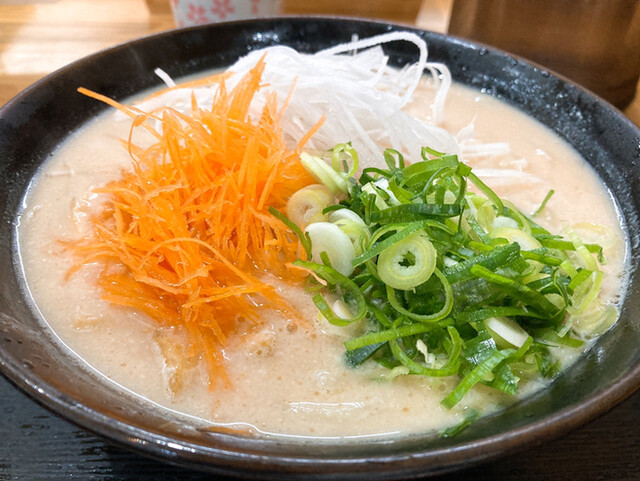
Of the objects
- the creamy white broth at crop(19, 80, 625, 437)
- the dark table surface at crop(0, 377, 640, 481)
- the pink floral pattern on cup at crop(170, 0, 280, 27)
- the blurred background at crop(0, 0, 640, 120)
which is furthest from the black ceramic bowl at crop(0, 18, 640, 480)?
the pink floral pattern on cup at crop(170, 0, 280, 27)

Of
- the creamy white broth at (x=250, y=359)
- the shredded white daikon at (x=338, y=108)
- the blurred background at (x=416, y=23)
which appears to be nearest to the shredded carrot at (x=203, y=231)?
the creamy white broth at (x=250, y=359)

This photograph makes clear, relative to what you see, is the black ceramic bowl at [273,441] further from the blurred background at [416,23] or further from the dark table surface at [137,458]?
the blurred background at [416,23]

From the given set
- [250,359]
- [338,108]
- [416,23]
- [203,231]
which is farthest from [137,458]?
[416,23]

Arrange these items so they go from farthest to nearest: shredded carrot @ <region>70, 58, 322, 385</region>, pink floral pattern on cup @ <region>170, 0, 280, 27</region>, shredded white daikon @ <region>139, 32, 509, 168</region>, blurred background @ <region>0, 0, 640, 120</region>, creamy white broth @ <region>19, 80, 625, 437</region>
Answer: pink floral pattern on cup @ <region>170, 0, 280, 27</region> → blurred background @ <region>0, 0, 640, 120</region> → shredded white daikon @ <region>139, 32, 509, 168</region> → shredded carrot @ <region>70, 58, 322, 385</region> → creamy white broth @ <region>19, 80, 625, 437</region>

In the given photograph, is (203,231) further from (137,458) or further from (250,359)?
(137,458)

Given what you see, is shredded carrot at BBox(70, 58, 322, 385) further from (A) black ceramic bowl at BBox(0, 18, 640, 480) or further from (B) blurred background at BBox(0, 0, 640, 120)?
(B) blurred background at BBox(0, 0, 640, 120)

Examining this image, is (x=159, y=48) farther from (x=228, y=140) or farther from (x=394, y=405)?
(x=394, y=405)
